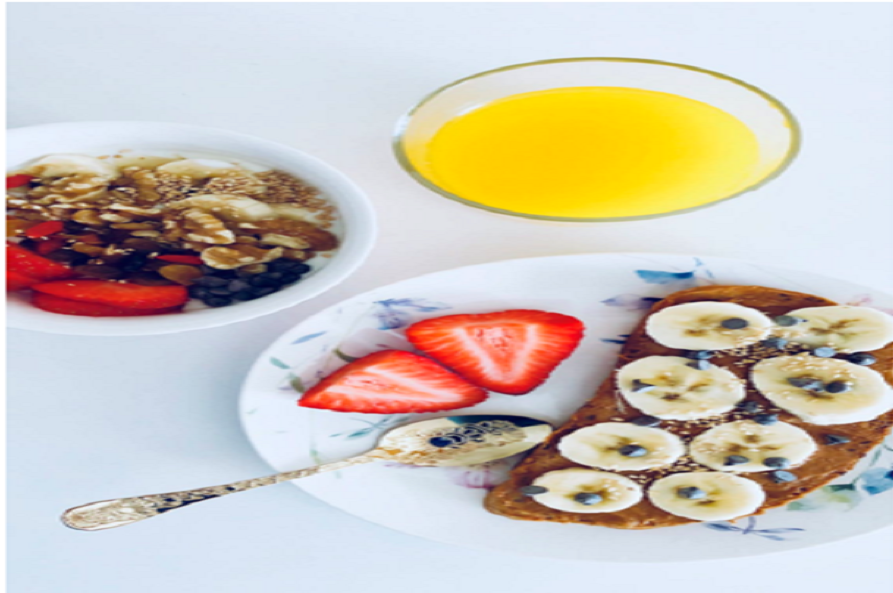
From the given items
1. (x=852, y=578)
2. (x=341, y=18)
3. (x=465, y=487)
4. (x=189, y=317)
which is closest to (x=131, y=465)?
(x=189, y=317)

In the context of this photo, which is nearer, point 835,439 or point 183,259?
point 835,439

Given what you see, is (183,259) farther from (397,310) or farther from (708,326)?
(708,326)

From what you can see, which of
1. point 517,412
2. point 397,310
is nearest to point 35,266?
point 397,310

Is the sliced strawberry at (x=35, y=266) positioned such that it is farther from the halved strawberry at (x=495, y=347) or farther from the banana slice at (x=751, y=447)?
the banana slice at (x=751, y=447)

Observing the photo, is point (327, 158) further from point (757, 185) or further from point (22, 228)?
point (757, 185)

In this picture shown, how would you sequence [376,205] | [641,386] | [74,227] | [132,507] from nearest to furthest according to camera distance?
[132,507], [641,386], [74,227], [376,205]

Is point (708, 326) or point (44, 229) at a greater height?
point (44, 229)

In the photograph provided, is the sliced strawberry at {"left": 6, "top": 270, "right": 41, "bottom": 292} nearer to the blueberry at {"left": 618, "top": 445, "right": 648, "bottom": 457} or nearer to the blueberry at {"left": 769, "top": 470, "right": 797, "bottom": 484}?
the blueberry at {"left": 618, "top": 445, "right": 648, "bottom": 457}

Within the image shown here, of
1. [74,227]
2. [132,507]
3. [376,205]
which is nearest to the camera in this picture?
[132,507]
